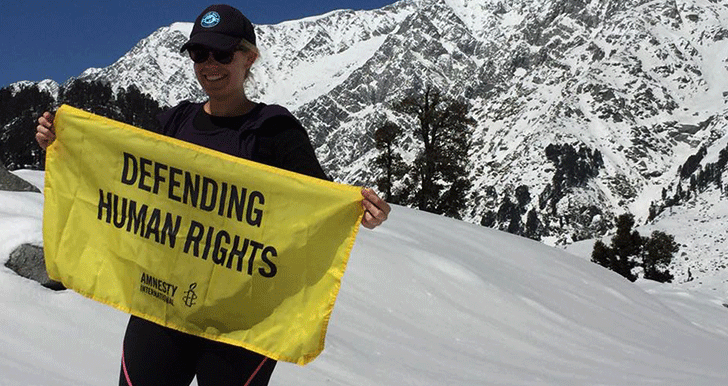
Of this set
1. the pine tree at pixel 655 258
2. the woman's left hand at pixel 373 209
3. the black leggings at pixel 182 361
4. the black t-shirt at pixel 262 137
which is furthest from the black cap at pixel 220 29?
the pine tree at pixel 655 258

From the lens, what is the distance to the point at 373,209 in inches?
122

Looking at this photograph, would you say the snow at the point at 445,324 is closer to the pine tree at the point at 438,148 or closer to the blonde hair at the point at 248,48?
the blonde hair at the point at 248,48

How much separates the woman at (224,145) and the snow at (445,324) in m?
2.10

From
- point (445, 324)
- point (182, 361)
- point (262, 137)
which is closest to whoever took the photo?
point (182, 361)

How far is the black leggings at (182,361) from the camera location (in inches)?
117

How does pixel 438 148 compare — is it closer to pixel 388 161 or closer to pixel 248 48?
pixel 388 161

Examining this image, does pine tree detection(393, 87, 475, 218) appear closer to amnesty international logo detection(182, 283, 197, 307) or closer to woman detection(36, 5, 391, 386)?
woman detection(36, 5, 391, 386)

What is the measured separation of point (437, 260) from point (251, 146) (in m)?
9.04

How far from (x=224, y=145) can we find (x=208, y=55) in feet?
1.32

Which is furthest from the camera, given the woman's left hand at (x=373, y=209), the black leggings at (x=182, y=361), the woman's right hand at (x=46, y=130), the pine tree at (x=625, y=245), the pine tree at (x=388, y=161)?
the pine tree at (x=625, y=245)

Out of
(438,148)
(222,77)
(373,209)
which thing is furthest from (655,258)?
(222,77)

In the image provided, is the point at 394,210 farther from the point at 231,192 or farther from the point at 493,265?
the point at 231,192

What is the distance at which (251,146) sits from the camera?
10.4ft

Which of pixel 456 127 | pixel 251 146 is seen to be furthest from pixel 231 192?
pixel 456 127
